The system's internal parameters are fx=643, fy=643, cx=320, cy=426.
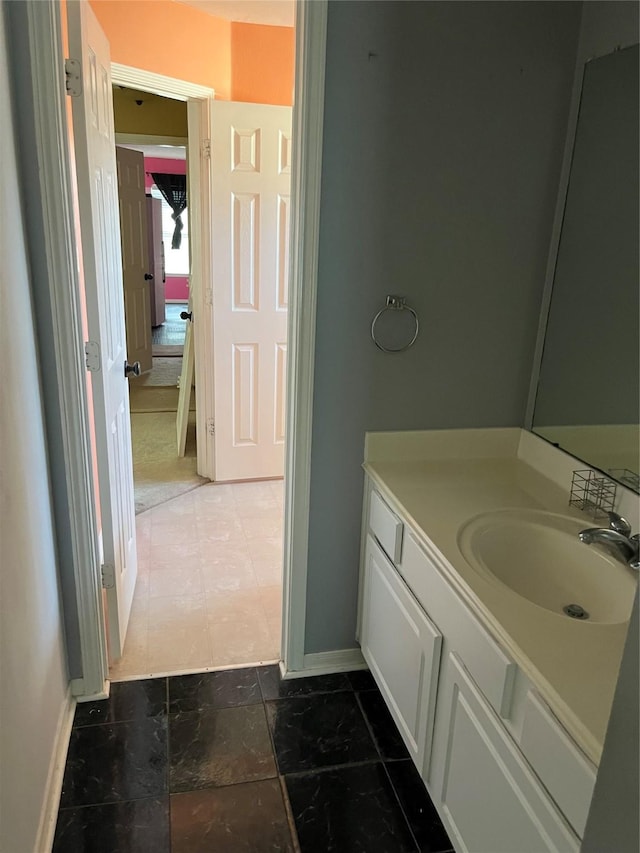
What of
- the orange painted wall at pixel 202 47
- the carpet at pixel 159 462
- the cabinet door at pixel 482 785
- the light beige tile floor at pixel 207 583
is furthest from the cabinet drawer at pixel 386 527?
the orange painted wall at pixel 202 47

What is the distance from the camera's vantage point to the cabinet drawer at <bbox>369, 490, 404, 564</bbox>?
1814mm

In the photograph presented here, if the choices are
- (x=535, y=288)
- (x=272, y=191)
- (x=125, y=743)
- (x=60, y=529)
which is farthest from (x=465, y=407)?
(x=272, y=191)

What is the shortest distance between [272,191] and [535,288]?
1.90 meters

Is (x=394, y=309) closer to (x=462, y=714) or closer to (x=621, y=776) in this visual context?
(x=462, y=714)

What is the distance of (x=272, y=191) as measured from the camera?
3457 millimetres

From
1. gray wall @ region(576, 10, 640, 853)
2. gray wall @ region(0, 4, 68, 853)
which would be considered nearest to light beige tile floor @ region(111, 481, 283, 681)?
gray wall @ region(0, 4, 68, 853)

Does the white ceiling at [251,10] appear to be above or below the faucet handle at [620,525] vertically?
above

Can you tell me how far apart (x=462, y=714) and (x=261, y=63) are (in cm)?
327

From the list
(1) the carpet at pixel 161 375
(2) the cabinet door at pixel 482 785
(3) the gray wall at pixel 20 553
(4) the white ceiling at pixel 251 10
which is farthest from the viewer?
(1) the carpet at pixel 161 375

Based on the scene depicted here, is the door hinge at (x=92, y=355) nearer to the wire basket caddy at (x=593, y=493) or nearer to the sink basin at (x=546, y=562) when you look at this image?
the sink basin at (x=546, y=562)

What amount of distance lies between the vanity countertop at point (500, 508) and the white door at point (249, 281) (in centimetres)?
161

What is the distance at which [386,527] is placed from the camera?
1909mm

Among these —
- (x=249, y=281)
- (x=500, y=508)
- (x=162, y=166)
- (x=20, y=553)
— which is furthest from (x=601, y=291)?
(x=162, y=166)

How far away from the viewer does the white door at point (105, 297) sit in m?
1.80
